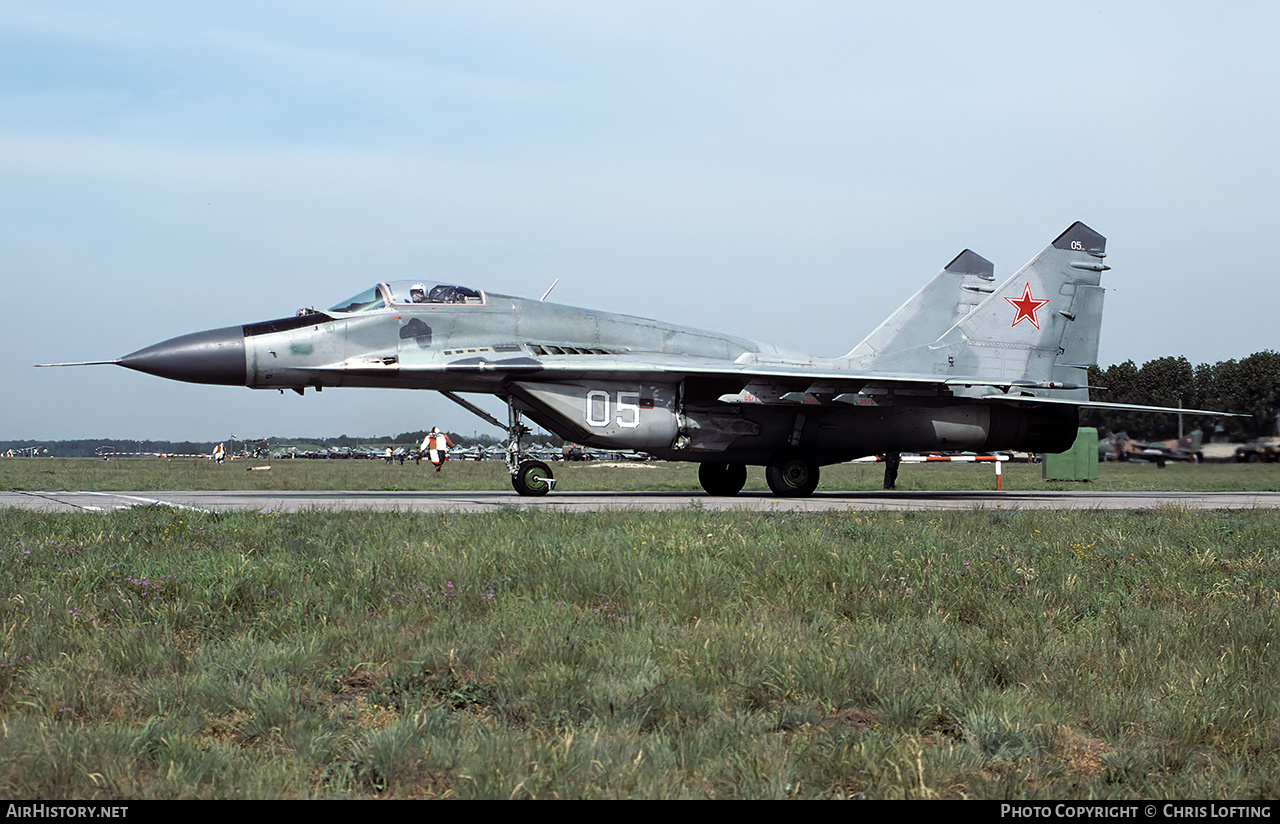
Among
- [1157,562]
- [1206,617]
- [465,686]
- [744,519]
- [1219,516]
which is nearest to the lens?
[465,686]

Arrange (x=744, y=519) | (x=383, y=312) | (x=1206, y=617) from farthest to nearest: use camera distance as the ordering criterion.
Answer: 1. (x=383, y=312)
2. (x=744, y=519)
3. (x=1206, y=617)

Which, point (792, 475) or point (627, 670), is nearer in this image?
point (627, 670)

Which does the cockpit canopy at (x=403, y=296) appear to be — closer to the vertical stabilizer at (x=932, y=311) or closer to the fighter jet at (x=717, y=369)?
the fighter jet at (x=717, y=369)

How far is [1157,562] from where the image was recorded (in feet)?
25.3

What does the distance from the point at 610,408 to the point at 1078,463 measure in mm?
24074

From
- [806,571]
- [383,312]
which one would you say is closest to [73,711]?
[806,571]

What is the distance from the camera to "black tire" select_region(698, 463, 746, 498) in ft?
62.6

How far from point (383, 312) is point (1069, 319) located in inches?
514

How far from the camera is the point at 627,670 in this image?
14.6ft

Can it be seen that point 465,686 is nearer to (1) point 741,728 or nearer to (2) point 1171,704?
(1) point 741,728

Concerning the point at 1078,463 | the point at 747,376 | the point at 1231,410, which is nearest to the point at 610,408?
the point at 747,376

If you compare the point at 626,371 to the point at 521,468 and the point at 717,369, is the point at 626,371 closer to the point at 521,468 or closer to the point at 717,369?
the point at 717,369

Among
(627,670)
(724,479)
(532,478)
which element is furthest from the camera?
(724,479)

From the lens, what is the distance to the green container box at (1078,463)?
3400 centimetres
